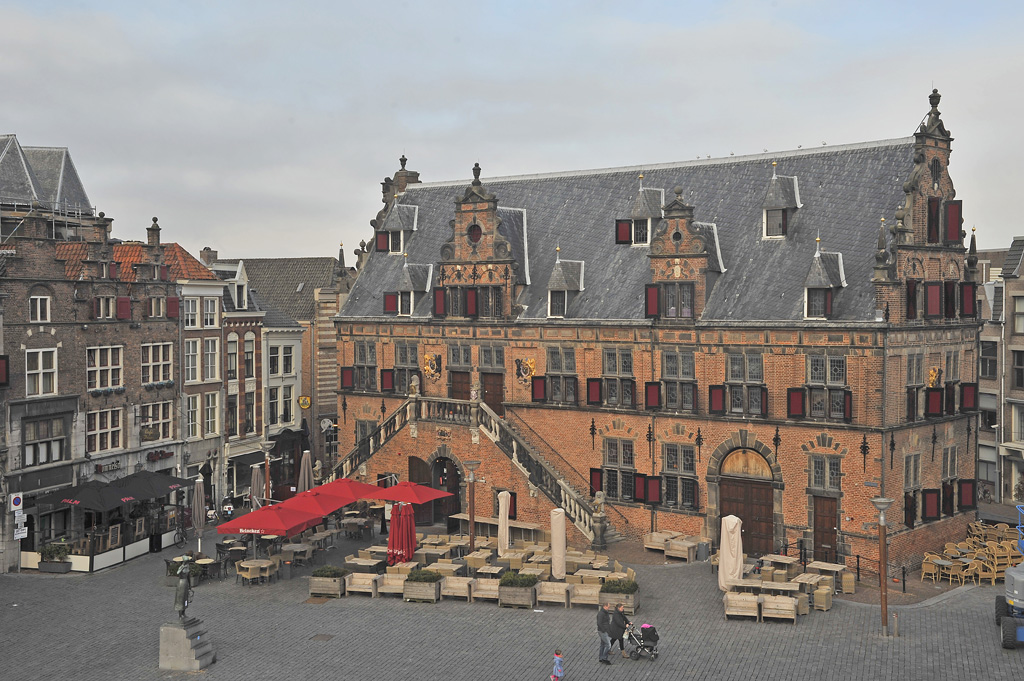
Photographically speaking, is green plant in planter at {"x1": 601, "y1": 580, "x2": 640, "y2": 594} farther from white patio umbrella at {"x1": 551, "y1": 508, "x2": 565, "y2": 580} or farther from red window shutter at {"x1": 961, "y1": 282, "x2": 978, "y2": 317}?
red window shutter at {"x1": 961, "y1": 282, "x2": 978, "y2": 317}

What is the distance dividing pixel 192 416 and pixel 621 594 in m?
25.6

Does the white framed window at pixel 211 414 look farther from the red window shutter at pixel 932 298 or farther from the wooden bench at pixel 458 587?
the red window shutter at pixel 932 298

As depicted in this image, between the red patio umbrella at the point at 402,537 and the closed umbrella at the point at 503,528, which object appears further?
the closed umbrella at the point at 503,528

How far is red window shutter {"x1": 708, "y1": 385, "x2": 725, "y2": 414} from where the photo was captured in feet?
135

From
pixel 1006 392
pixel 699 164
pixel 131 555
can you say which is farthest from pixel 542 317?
pixel 1006 392

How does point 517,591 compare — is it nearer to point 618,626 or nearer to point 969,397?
point 618,626

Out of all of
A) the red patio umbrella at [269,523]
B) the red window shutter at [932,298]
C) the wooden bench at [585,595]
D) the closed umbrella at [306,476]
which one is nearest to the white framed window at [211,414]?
the closed umbrella at [306,476]

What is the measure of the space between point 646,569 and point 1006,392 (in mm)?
25425

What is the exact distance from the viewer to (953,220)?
4112cm

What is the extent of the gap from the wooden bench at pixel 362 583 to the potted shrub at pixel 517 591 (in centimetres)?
424

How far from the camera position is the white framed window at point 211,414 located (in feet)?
168

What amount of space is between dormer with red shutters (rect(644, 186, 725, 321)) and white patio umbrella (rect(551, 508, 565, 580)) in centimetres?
1121

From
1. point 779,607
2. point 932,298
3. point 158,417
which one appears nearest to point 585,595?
point 779,607

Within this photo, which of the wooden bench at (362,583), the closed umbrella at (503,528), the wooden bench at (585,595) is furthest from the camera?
the closed umbrella at (503,528)
